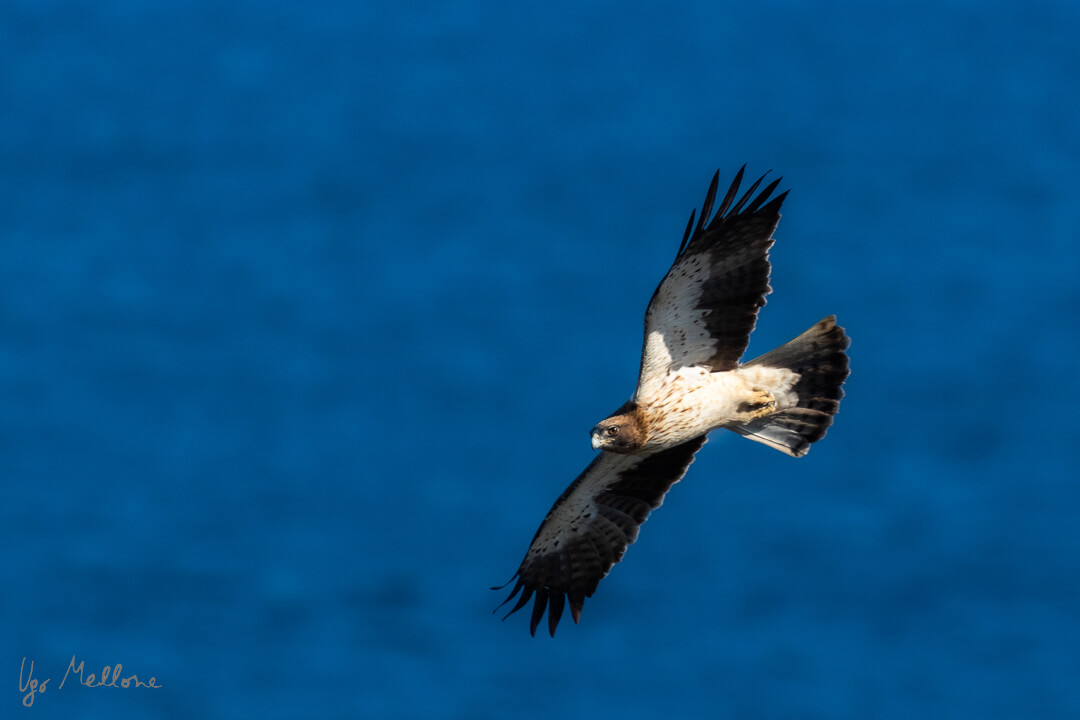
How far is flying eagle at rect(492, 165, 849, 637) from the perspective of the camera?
10594mm

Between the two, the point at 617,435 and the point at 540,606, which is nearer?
the point at 617,435

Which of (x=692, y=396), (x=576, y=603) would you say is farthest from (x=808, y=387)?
(x=576, y=603)

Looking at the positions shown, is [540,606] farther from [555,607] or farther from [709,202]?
[709,202]

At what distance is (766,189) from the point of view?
10484 millimetres

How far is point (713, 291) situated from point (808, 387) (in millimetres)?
1171

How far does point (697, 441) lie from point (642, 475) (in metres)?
0.53

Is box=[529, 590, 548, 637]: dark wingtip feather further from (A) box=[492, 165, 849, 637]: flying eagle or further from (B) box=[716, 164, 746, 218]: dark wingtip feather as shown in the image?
(B) box=[716, 164, 746, 218]: dark wingtip feather

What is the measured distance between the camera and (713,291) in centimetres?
1076

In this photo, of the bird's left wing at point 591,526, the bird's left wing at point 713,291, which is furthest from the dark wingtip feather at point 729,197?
the bird's left wing at point 591,526

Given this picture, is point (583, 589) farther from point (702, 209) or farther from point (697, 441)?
point (702, 209)

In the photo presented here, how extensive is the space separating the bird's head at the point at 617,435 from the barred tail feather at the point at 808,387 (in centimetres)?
114

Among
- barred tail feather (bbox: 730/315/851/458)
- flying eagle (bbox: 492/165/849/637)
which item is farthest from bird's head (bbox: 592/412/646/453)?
barred tail feather (bbox: 730/315/851/458)

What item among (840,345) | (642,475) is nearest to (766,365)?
(840,345)

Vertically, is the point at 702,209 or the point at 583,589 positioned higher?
the point at 702,209
